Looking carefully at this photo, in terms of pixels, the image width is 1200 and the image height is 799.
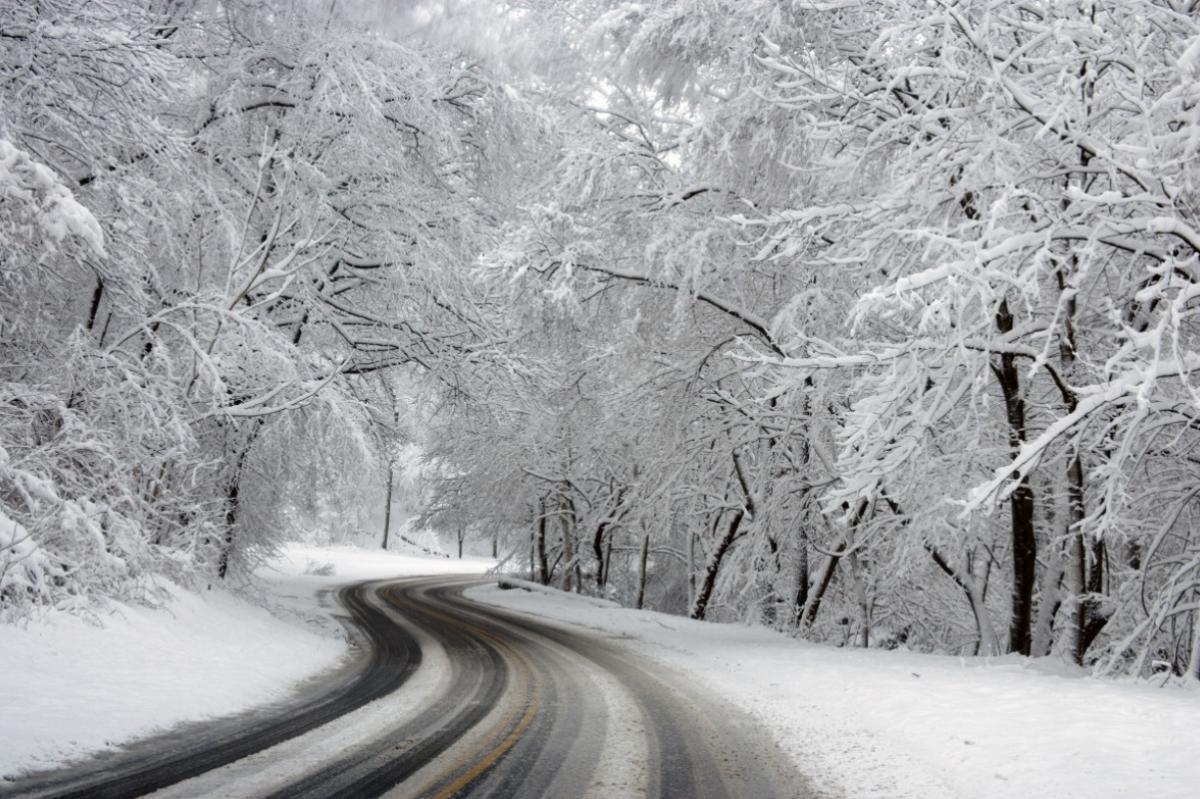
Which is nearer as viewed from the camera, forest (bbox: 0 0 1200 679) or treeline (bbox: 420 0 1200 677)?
treeline (bbox: 420 0 1200 677)

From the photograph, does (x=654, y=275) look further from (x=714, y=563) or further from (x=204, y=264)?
(x=714, y=563)

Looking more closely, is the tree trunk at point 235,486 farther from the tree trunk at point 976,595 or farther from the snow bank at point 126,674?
the tree trunk at point 976,595

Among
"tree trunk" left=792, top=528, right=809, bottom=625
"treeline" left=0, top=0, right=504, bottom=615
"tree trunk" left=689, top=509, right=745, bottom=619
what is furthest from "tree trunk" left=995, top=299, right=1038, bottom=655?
"tree trunk" left=689, top=509, right=745, bottom=619

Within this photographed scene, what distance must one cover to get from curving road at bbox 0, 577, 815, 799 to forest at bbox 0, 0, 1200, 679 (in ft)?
8.77

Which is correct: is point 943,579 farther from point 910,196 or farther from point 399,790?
point 399,790

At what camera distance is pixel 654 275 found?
1341 centimetres

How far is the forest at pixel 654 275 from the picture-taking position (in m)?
7.95

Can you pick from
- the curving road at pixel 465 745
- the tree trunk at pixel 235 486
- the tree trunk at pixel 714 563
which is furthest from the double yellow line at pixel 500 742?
the tree trunk at pixel 714 563

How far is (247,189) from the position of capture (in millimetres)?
14055

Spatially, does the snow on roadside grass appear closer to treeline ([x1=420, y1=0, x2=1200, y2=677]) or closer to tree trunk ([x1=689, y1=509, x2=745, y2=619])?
treeline ([x1=420, y1=0, x2=1200, y2=677])

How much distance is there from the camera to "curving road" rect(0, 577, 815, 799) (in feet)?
18.9

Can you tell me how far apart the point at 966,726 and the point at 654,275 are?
7.83 meters

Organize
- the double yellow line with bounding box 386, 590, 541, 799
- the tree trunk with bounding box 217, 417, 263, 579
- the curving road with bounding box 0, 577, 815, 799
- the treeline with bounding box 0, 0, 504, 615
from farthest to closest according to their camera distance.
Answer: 1. the tree trunk with bounding box 217, 417, 263, 579
2. the treeline with bounding box 0, 0, 504, 615
3. the double yellow line with bounding box 386, 590, 541, 799
4. the curving road with bounding box 0, 577, 815, 799

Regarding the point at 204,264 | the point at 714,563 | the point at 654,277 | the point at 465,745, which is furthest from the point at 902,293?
the point at 714,563
